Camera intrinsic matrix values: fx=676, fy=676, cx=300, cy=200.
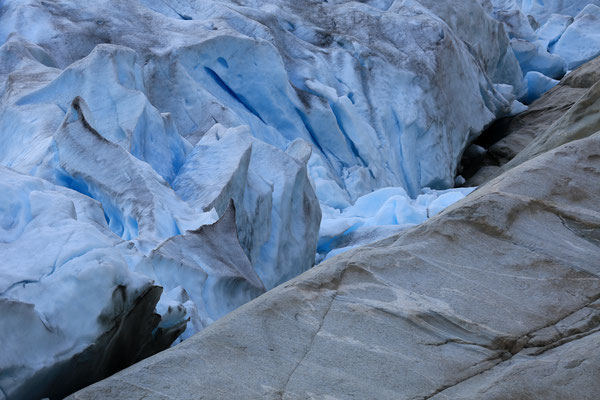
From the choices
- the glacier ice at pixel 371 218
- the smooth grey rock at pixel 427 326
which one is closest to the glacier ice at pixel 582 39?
the glacier ice at pixel 371 218

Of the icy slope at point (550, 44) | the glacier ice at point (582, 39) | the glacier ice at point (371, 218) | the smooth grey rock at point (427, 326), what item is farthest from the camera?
the glacier ice at point (582, 39)

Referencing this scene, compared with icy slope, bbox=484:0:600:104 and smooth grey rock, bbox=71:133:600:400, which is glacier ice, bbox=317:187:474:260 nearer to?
smooth grey rock, bbox=71:133:600:400

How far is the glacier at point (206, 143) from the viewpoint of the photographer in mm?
2281

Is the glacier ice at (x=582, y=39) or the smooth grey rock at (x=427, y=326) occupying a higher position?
the smooth grey rock at (x=427, y=326)

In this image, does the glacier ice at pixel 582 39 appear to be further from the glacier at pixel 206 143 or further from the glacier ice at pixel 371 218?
the glacier ice at pixel 371 218

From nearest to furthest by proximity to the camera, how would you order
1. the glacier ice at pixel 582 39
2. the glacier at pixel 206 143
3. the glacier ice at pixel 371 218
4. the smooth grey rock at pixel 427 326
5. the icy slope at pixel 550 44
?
the smooth grey rock at pixel 427 326
the glacier at pixel 206 143
the glacier ice at pixel 371 218
the icy slope at pixel 550 44
the glacier ice at pixel 582 39

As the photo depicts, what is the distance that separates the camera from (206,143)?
5180 millimetres

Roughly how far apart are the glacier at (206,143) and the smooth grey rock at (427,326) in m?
0.44

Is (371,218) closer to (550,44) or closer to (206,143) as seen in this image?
(206,143)

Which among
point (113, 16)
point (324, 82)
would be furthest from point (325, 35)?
point (113, 16)

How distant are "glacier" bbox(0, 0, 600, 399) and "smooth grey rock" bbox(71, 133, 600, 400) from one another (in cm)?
44

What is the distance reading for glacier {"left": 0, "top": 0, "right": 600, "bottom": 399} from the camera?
7.48 feet

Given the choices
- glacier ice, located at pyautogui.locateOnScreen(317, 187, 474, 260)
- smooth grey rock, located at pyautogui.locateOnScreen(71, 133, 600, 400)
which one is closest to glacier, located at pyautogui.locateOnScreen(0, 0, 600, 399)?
glacier ice, located at pyautogui.locateOnScreen(317, 187, 474, 260)

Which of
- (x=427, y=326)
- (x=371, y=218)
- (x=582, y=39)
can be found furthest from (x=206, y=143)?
(x=582, y=39)
